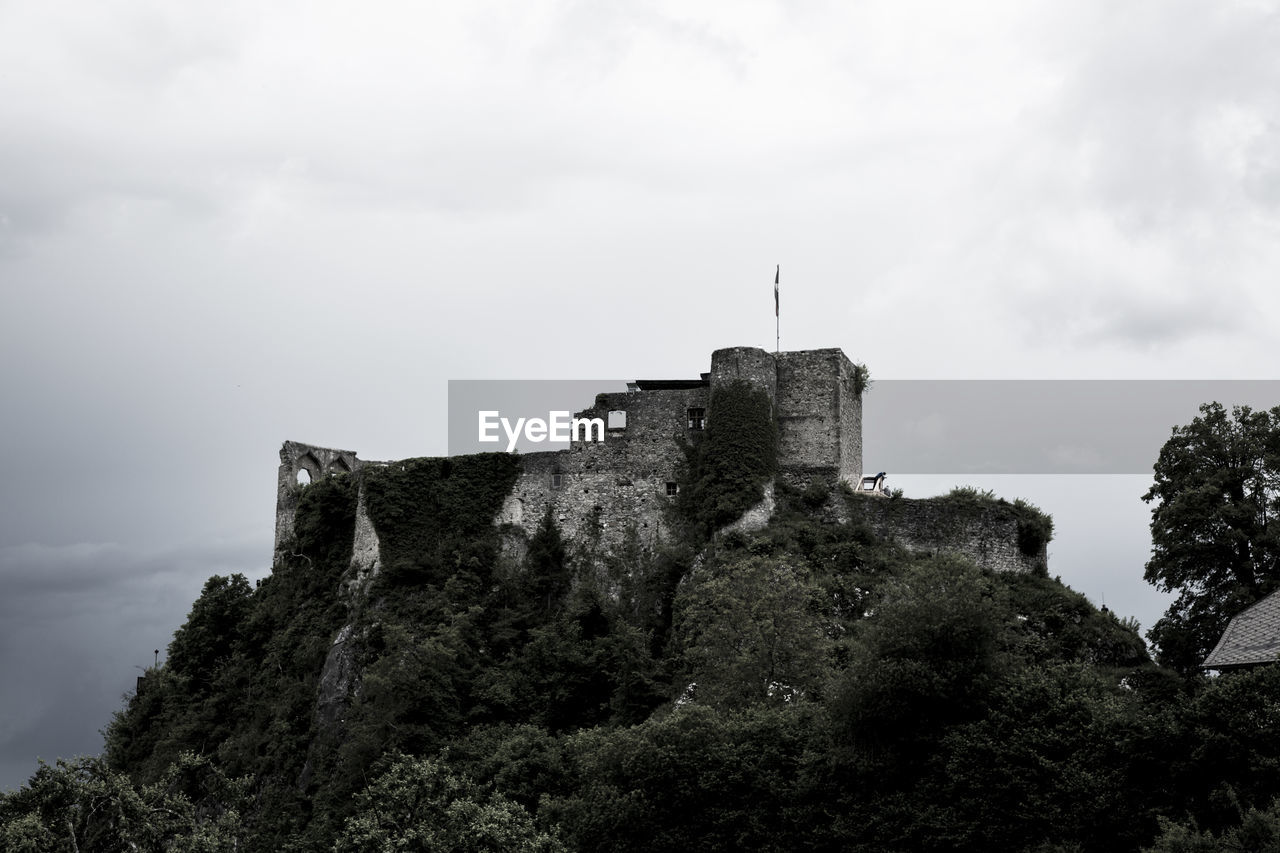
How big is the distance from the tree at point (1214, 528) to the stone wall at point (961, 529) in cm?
490

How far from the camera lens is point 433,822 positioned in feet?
128

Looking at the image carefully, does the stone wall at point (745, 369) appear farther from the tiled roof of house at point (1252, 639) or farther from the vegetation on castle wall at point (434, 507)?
the tiled roof of house at point (1252, 639)

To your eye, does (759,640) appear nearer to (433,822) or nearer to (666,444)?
(433,822)

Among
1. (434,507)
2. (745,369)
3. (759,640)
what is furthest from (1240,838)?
(434,507)

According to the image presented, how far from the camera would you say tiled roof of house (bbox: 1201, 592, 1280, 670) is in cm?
3709

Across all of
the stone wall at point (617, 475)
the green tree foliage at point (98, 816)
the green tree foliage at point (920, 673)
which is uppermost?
the stone wall at point (617, 475)

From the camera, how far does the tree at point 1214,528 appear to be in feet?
157

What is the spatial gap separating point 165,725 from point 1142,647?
4528 cm

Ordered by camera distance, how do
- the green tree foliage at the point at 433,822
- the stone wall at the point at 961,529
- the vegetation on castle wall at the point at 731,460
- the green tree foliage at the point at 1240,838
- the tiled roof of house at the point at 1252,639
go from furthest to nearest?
the vegetation on castle wall at the point at 731,460, the stone wall at the point at 961,529, the tiled roof of house at the point at 1252,639, the green tree foliage at the point at 433,822, the green tree foliage at the point at 1240,838

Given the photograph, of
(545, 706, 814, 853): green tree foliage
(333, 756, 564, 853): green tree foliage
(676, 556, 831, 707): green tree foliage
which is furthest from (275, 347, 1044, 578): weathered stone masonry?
(333, 756, 564, 853): green tree foliage

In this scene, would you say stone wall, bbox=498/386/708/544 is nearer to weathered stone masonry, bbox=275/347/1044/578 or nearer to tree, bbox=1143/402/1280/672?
weathered stone masonry, bbox=275/347/1044/578

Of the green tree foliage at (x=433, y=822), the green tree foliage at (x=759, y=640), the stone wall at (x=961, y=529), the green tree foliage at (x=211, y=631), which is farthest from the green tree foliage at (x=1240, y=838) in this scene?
the green tree foliage at (x=211, y=631)

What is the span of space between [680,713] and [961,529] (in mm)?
16732

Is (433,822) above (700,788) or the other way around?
the other way around
